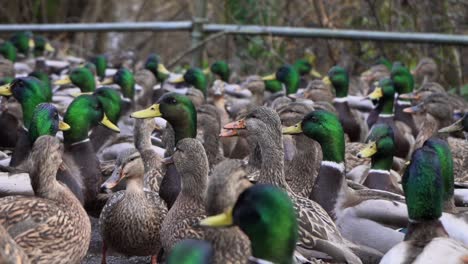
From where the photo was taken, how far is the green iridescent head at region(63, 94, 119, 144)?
6.18m

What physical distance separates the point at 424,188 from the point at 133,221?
1.50 metres

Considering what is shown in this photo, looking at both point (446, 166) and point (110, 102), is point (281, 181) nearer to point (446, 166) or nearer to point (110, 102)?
point (446, 166)

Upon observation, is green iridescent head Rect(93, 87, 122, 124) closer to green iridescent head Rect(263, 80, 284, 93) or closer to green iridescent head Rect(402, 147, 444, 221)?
green iridescent head Rect(263, 80, 284, 93)

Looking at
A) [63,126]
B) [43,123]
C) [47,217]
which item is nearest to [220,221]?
[47,217]

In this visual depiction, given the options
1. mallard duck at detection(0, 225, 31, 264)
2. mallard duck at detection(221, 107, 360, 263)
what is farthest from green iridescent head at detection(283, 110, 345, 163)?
mallard duck at detection(0, 225, 31, 264)

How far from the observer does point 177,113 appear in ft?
19.5

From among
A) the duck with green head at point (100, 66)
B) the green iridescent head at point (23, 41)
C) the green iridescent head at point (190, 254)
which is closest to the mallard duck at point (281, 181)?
the green iridescent head at point (190, 254)

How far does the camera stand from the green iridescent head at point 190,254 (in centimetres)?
293

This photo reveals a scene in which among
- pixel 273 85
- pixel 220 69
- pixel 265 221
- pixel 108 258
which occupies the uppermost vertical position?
pixel 265 221

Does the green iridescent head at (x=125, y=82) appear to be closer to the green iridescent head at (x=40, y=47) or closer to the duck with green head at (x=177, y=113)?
the duck with green head at (x=177, y=113)

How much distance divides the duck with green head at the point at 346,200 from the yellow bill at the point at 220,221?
164 centimetres

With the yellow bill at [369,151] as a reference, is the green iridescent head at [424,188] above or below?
above

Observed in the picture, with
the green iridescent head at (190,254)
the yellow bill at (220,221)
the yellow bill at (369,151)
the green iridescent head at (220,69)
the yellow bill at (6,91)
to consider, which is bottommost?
the green iridescent head at (220,69)

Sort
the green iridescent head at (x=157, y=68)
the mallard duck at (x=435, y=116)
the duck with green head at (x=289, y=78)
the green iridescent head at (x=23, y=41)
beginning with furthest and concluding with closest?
1. the green iridescent head at (x=23, y=41)
2. the green iridescent head at (x=157, y=68)
3. the duck with green head at (x=289, y=78)
4. the mallard duck at (x=435, y=116)
